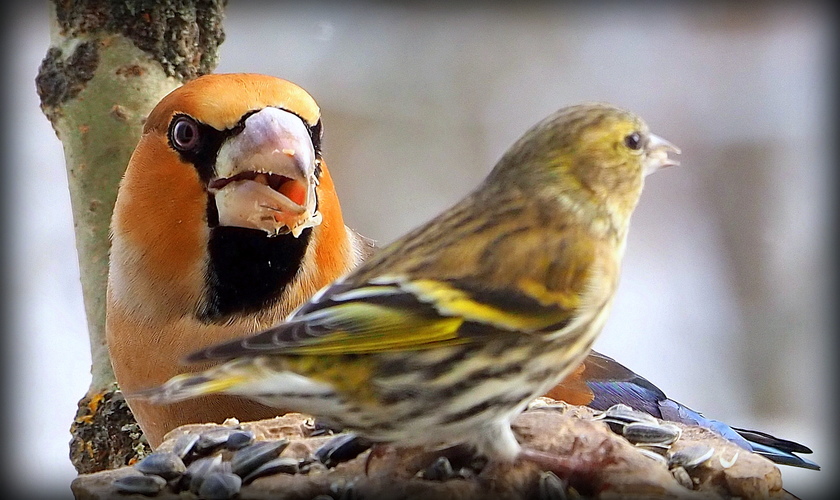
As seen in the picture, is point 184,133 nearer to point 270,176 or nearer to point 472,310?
point 270,176

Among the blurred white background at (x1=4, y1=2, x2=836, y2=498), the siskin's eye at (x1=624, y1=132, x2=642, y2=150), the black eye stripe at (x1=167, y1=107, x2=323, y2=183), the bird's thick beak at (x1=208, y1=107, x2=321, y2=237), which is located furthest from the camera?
the blurred white background at (x1=4, y1=2, x2=836, y2=498)

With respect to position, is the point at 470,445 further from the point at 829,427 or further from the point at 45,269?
the point at 829,427

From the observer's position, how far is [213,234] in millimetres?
1352

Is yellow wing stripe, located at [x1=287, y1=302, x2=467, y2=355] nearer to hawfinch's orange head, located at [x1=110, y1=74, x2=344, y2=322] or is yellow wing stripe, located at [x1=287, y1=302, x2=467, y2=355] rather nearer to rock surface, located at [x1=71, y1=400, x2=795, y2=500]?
rock surface, located at [x1=71, y1=400, x2=795, y2=500]

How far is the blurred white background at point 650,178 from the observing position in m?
2.37

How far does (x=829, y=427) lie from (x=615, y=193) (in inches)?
92.5

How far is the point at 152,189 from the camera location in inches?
58.3

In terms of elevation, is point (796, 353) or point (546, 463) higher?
point (546, 463)

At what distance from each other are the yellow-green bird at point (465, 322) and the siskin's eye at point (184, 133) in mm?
545

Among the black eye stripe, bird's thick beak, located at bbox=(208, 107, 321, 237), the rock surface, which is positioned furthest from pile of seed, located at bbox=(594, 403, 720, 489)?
the black eye stripe

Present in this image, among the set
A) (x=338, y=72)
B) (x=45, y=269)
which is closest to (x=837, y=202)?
(x=338, y=72)

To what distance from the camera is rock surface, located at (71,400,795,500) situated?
945mm

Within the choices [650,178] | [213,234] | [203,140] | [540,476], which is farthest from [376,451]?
[650,178]

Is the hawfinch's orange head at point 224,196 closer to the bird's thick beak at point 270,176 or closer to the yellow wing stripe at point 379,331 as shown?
the bird's thick beak at point 270,176
